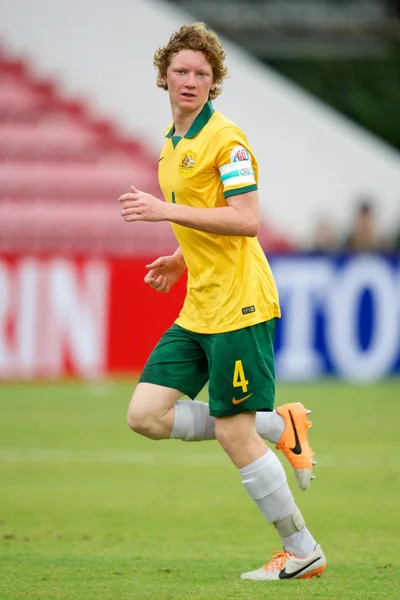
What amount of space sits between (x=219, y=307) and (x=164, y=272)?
712mm

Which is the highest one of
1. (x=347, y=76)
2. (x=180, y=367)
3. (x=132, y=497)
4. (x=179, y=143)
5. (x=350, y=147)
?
(x=347, y=76)

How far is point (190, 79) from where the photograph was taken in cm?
567

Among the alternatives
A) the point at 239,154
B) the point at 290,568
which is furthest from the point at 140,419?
the point at 239,154

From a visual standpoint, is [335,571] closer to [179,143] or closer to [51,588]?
Result: [51,588]

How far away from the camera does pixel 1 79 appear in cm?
2411

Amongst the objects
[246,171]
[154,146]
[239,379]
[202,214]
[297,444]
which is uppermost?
[154,146]

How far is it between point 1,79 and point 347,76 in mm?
7534

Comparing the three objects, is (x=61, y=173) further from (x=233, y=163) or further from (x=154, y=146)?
(x=233, y=163)

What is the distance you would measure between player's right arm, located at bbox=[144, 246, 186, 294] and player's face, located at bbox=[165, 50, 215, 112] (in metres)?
0.87

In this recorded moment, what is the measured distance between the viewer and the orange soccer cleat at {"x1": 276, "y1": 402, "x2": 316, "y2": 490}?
6.05m

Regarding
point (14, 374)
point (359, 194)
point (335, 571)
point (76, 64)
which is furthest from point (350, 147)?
point (335, 571)

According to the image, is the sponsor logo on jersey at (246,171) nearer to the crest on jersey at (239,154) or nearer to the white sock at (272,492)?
the crest on jersey at (239,154)

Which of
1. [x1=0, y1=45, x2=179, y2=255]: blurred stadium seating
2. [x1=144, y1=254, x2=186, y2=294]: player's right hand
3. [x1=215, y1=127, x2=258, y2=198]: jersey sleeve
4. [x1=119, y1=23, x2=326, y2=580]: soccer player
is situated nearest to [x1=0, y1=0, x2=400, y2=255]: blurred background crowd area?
[x1=0, y1=45, x2=179, y2=255]: blurred stadium seating

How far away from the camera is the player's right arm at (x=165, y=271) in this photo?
630cm
